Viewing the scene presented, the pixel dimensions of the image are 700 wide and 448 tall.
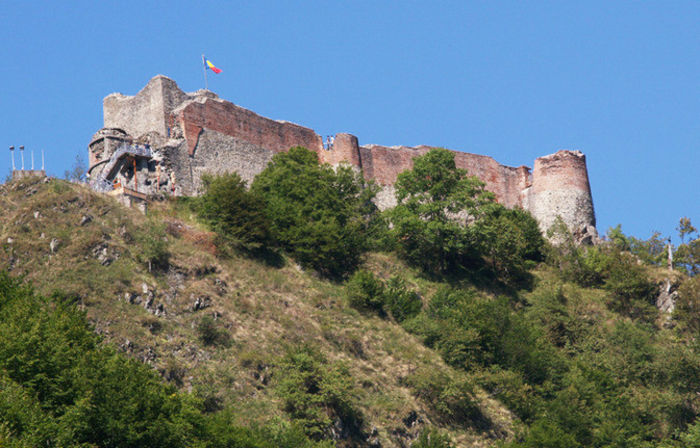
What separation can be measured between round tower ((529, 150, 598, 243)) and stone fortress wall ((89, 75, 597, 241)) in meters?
0.05

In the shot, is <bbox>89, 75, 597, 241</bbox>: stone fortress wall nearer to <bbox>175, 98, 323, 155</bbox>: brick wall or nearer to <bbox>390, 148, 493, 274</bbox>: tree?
<bbox>175, 98, 323, 155</bbox>: brick wall

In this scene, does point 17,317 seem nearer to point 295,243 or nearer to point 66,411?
point 66,411

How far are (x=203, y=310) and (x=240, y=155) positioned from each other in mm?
14284

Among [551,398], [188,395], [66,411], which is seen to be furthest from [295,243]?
[66,411]

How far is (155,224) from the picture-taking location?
43625 mm

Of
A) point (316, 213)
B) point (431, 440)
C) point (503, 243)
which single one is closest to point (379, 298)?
point (316, 213)

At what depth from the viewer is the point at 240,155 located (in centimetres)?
5291

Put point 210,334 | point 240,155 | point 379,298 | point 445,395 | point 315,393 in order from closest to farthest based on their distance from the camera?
point 315,393 < point 210,334 < point 445,395 < point 379,298 < point 240,155

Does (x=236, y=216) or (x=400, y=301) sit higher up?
(x=236, y=216)

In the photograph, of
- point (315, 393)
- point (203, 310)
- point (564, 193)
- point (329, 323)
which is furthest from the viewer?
point (564, 193)

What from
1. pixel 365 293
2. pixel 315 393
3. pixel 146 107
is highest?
pixel 146 107

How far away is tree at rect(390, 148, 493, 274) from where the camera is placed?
49688 mm

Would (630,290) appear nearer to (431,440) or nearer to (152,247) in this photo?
(431,440)

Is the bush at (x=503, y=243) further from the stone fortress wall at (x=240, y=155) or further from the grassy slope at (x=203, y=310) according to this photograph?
the grassy slope at (x=203, y=310)
